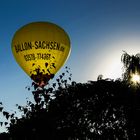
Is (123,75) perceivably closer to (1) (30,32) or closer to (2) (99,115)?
(2) (99,115)

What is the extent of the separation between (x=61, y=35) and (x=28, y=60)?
78.7 inches

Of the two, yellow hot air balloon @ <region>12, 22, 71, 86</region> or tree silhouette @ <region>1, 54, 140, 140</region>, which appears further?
tree silhouette @ <region>1, 54, 140, 140</region>

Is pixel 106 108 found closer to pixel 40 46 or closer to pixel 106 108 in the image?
pixel 106 108

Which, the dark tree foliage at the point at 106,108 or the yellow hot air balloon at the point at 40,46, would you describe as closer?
the yellow hot air balloon at the point at 40,46

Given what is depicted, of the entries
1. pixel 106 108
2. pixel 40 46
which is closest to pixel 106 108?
pixel 106 108

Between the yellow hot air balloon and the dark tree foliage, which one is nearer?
the yellow hot air balloon

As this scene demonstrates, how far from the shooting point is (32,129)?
1440 centimetres

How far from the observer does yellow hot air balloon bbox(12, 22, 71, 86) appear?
20.2 m

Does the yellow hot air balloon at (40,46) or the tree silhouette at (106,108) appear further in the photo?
the tree silhouette at (106,108)

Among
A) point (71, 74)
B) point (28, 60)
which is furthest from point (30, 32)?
point (71, 74)

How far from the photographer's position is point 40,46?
66.7 ft

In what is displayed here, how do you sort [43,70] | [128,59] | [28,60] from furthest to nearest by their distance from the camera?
[128,59], [28,60], [43,70]

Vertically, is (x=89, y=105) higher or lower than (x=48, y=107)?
higher

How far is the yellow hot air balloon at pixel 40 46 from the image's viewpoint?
66.2 ft
